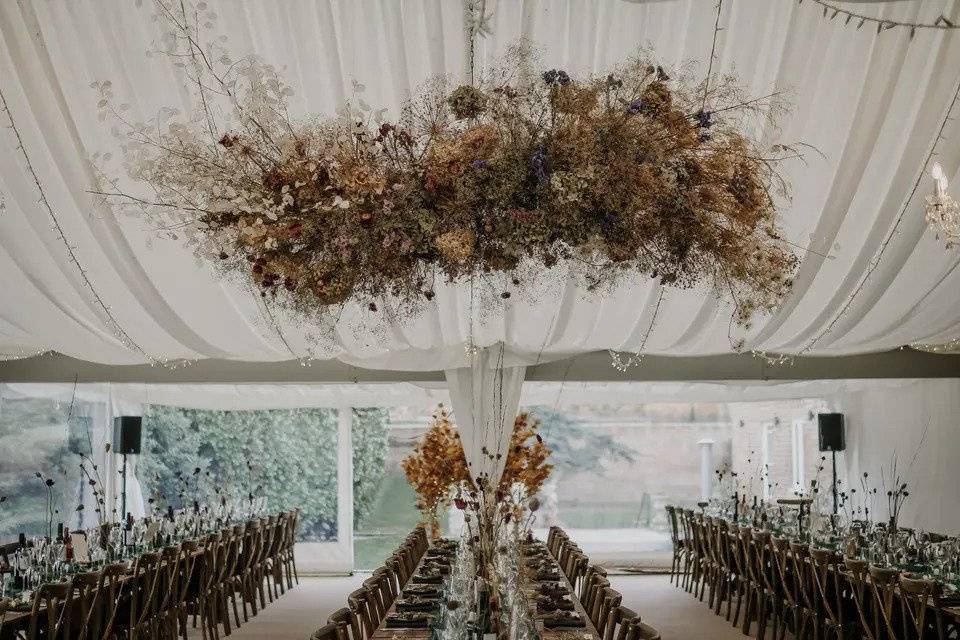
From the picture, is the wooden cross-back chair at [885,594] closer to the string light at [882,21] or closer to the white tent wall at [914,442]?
the string light at [882,21]

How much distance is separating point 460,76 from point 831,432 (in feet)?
32.9

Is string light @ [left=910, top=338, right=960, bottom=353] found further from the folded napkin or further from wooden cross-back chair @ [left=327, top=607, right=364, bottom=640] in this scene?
wooden cross-back chair @ [left=327, top=607, right=364, bottom=640]

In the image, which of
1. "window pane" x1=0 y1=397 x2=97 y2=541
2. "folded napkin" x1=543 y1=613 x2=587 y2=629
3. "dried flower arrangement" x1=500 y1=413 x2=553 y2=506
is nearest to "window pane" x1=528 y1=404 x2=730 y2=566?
"dried flower arrangement" x1=500 y1=413 x2=553 y2=506

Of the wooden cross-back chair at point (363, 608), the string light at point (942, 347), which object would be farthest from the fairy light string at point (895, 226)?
the wooden cross-back chair at point (363, 608)

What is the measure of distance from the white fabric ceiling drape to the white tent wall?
4520 mm

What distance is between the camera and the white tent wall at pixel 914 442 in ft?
36.4

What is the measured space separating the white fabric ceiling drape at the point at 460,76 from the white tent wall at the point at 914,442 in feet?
14.8

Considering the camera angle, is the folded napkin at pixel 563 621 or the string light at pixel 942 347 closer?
the folded napkin at pixel 563 621

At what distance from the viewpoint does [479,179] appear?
3682 millimetres

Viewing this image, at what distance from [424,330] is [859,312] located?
9.92 feet

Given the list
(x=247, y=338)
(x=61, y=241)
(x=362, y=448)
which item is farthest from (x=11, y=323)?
(x=362, y=448)

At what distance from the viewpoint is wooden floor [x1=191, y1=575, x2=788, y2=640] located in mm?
9164

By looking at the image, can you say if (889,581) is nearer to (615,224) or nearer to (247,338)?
(615,224)

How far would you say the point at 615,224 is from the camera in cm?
372
